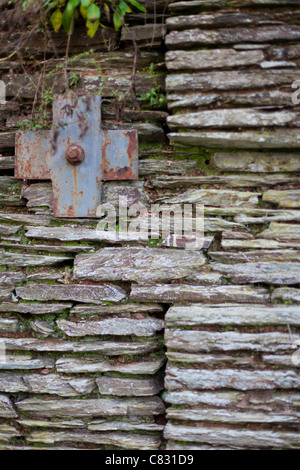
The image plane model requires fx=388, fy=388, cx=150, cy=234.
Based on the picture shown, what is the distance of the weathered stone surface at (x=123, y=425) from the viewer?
242 cm

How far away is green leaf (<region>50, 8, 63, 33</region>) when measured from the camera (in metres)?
2.46

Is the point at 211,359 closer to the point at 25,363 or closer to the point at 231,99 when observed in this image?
the point at 25,363

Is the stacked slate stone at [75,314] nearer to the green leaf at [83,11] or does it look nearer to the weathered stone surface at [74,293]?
the weathered stone surface at [74,293]

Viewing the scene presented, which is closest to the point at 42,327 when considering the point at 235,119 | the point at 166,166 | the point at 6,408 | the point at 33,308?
the point at 33,308

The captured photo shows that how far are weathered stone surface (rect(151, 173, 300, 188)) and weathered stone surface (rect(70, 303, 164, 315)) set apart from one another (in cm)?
78

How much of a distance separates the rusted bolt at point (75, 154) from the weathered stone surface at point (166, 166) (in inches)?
15.1

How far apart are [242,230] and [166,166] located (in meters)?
0.64

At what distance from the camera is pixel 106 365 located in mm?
2432

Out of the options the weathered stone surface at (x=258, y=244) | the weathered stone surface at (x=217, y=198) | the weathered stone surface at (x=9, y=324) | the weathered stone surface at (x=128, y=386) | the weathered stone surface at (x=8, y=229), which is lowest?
the weathered stone surface at (x=128, y=386)

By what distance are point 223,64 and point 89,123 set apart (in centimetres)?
90

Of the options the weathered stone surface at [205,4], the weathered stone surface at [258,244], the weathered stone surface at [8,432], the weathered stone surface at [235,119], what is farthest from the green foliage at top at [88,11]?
the weathered stone surface at [8,432]

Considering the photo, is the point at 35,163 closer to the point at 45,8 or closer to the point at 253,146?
the point at 45,8

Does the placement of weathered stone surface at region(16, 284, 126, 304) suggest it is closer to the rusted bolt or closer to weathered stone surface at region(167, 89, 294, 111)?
the rusted bolt

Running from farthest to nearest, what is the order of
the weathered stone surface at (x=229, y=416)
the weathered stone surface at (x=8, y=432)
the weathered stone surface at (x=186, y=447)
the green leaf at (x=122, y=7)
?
the weathered stone surface at (x=8, y=432) < the green leaf at (x=122, y=7) < the weathered stone surface at (x=186, y=447) < the weathered stone surface at (x=229, y=416)
